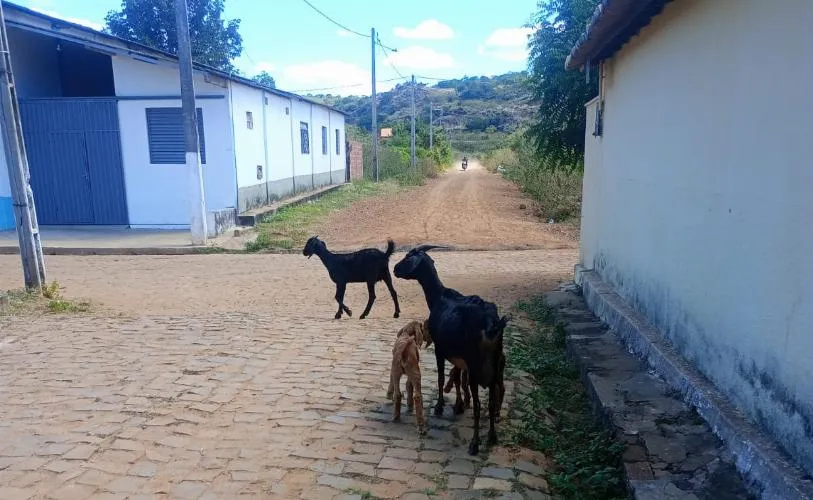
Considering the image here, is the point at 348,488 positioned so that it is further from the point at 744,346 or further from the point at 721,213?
the point at 721,213

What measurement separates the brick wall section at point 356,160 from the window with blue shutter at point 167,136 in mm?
17297

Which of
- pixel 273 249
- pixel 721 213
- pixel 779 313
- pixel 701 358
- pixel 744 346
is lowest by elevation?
pixel 273 249

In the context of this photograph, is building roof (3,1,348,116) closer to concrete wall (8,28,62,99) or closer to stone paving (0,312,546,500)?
concrete wall (8,28,62,99)

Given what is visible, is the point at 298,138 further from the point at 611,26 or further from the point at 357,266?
the point at 611,26

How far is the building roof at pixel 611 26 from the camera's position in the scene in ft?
14.7

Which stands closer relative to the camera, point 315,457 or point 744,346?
point 744,346

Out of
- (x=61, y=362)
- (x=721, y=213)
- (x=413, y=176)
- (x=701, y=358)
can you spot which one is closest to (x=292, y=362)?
(x=61, y=362)

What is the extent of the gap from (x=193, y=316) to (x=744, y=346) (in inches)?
236

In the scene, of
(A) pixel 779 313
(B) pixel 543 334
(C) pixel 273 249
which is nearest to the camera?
(A) pixel 779 313

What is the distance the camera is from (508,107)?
275 ft

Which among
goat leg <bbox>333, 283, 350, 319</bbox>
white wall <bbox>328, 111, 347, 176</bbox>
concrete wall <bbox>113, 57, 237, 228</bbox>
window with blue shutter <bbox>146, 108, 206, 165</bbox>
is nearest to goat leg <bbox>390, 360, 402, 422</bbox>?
goat leg <bbox>333, 283, 350, 319</bbox>

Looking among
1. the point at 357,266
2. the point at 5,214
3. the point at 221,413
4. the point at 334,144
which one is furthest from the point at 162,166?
the point at 334,144

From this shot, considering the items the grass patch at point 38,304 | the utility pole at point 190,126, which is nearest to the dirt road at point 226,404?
the grass patch at point 38,304

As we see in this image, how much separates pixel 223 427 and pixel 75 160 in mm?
13798
